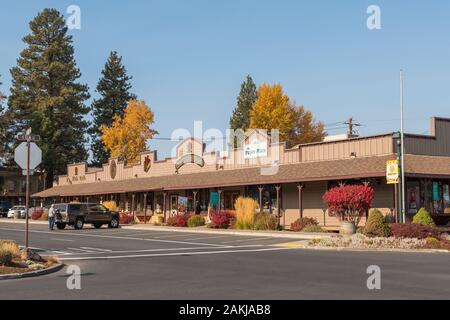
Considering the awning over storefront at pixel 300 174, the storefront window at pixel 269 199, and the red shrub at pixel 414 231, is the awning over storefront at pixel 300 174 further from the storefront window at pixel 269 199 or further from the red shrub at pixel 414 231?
the red shrub at pixel 414 231

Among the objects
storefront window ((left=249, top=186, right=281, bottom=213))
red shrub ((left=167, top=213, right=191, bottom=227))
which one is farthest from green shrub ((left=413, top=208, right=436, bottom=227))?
red shrub ((left=167, top=213, right=191, bottom=227))

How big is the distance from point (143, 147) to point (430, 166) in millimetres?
51156

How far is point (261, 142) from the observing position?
4156 centimetres

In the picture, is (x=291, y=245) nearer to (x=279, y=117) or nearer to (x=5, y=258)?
(x=5, y=258)

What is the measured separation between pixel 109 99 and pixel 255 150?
60.7 metres

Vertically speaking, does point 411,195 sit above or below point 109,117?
below

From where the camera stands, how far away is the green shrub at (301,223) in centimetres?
3483

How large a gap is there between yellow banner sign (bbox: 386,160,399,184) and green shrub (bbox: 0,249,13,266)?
18533 mm

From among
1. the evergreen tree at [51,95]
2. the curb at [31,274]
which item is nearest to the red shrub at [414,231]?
the curb at [31,274]

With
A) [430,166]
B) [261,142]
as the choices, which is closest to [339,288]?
[430,166]

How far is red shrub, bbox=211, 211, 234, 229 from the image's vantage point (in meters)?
39.1

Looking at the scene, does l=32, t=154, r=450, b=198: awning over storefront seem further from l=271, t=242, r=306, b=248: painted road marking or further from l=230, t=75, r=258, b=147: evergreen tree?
l=230, t=75, r=258, b=147: evergreen tree

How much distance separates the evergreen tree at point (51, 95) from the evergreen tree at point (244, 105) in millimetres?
23890

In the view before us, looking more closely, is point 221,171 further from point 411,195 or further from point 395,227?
point 395,227
